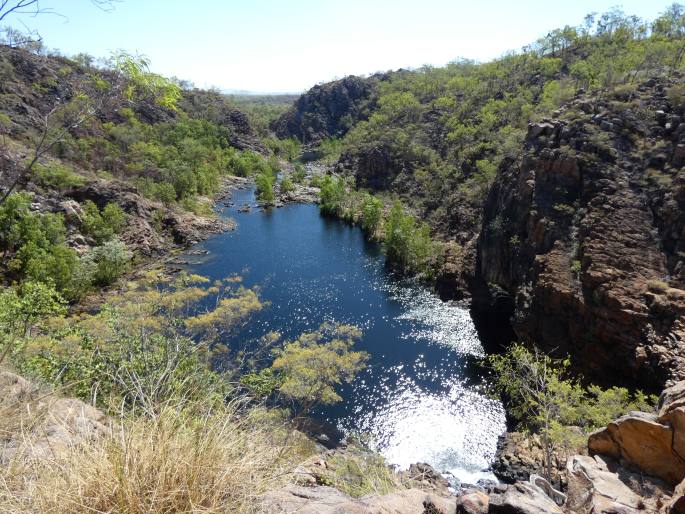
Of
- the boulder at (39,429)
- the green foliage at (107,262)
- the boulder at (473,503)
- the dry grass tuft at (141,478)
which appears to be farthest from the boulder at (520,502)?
the green foliage at (107,262)

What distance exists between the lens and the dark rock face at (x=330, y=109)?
436 feet

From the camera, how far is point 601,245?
25078 millimetres

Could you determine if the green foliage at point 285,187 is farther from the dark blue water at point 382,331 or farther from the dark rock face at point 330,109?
the dark rock face at point 330,109

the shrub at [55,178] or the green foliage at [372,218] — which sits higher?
the shrub at [55,178]

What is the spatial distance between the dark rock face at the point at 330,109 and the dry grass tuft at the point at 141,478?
432 ft

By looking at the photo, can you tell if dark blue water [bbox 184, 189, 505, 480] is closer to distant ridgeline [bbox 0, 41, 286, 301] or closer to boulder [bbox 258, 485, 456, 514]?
distant ridgeline [bbox 0, 41, 286, 301]

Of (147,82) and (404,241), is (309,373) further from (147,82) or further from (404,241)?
(404,241)

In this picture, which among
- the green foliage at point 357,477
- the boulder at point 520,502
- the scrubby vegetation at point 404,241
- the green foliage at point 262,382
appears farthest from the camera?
the scrubby vegetation at point 404,241

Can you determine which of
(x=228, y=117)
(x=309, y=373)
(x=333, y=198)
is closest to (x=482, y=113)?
(x=333, y=198)

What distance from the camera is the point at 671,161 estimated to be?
26.9 m

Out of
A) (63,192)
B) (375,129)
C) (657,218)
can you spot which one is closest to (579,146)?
(657,218)

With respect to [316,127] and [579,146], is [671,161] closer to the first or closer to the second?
[579,146]

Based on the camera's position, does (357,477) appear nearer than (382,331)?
Yes

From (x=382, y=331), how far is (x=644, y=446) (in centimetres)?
2411
